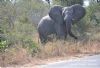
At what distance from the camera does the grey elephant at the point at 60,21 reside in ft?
91.2

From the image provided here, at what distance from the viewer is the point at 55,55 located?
21766 millimetres

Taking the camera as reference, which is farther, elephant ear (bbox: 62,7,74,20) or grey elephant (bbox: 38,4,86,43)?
elephant ear (bbox: 62,7,74,20)

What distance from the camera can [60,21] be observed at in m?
28.6

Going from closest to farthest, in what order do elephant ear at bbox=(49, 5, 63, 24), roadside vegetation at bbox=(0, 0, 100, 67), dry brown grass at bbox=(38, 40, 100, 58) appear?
roadside vegetation at bbox=(0, 0, 100, 67) → dry brown grass at bbox=(38, 40, 100, 58) → elephant ear at bbox=(49, 5, 63, 24)

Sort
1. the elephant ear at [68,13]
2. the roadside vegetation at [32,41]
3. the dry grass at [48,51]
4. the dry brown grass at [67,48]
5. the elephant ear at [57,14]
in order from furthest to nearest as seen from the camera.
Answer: the elephant ear at [57,14] → the elephant ear at [68,13] → the dry brown grass at [67,48] → the roadside vegetation at [32,41] → the dry grass at [48,51]

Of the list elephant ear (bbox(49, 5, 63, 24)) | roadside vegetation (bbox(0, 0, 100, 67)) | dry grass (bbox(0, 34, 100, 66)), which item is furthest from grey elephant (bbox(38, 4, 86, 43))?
dry grass (bbox(0, 34, 100, 66))

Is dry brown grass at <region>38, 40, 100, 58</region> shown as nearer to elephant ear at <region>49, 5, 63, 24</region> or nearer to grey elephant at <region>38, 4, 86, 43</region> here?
grey elephant at <region>38, 4, 86, 43</region>

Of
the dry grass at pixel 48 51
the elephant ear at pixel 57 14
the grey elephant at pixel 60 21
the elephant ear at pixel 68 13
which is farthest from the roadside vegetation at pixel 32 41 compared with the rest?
the elephant ear at pixel 57 14

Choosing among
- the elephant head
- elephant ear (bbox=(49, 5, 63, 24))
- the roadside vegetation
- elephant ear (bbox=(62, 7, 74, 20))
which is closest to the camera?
the roadside vegetation

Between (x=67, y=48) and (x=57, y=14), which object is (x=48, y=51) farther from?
(x=57, y=14)

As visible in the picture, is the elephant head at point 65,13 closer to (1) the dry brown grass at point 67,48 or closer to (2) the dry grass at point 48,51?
(2) the dry grass at point 48,51

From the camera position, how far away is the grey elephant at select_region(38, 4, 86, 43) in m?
27.8

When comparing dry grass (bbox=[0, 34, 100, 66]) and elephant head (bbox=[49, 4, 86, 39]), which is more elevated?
elephant head (bbox=[49, 4, 86, 39])

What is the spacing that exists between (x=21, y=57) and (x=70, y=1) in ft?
56.8
